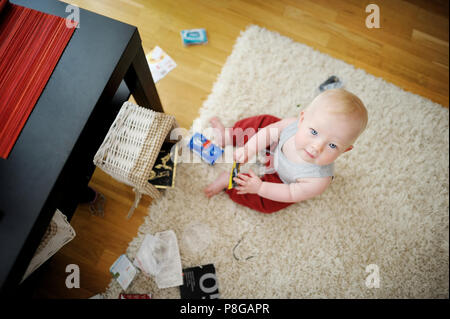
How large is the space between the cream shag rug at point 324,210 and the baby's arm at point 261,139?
0.57 feet

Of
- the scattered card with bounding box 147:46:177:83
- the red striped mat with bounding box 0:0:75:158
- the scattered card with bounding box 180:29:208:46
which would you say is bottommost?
the scattered card with bounding box 147:46:177:83

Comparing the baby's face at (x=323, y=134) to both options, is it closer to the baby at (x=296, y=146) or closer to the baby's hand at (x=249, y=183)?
the baby at (x=296, y=146)

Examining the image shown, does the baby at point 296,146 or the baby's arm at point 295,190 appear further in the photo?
the baby's arm at point 295,190

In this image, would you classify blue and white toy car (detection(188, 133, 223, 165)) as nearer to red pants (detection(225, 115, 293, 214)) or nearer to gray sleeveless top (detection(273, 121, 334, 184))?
red pants (detection(225, 115, 293, 214))

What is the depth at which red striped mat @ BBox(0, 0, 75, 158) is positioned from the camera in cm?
71

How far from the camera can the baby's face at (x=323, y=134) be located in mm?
901

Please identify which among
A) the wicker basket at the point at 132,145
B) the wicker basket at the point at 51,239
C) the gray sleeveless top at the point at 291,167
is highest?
the wicker basket at the point at 132,145

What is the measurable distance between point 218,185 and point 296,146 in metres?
0.47

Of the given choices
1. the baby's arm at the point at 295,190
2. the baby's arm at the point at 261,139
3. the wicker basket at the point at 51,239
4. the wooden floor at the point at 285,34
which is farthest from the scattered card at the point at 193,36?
the wicker basket at the point at 51,239

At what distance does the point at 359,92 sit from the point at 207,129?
0.99 m

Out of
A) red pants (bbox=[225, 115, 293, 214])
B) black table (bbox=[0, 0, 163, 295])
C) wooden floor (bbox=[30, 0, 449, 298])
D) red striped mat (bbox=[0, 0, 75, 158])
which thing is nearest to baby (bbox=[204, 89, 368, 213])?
red pants (bbox=[225, 115, 293, 214])

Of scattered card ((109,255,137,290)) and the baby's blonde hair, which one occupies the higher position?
the baby's blonde hair

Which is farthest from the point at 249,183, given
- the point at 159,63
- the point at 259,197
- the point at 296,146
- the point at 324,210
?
the point at 159,63

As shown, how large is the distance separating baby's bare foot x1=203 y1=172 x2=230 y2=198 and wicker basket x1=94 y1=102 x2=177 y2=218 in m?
0.38
